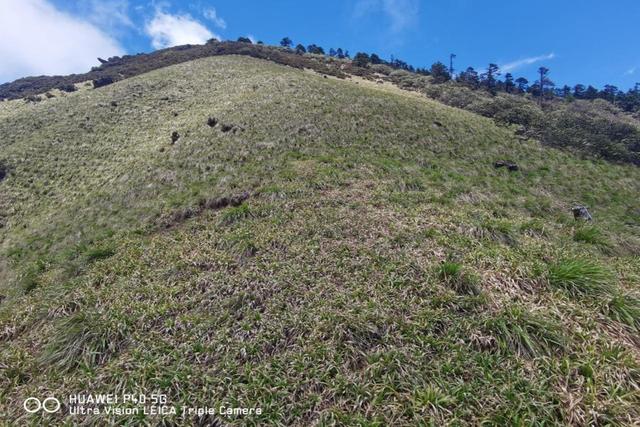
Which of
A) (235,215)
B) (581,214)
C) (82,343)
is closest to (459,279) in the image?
(235,215)

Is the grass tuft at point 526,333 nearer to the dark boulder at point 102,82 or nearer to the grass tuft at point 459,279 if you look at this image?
the grass tuft at point 459,279

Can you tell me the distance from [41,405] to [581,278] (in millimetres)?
10987

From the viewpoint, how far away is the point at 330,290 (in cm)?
748

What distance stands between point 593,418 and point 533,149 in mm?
23433

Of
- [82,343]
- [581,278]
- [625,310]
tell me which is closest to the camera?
[625,310]

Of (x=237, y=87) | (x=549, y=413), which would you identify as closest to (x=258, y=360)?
(x=549, y=413)

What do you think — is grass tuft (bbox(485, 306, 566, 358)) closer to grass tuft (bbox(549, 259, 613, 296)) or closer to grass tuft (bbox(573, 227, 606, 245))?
grass tuft (bbox(549, 259, 613, 296))

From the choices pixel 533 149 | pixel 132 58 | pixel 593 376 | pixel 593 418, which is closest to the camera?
pixel 593 418

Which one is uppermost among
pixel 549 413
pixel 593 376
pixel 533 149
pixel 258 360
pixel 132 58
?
pixel 132 58

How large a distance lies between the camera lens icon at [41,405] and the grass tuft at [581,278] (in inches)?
403

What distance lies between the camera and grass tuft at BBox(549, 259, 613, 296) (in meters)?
6.70

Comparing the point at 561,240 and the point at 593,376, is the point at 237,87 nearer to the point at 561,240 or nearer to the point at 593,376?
the point at 561,240

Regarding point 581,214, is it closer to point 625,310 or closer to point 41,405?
point 625,310

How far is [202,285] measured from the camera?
8203mm
